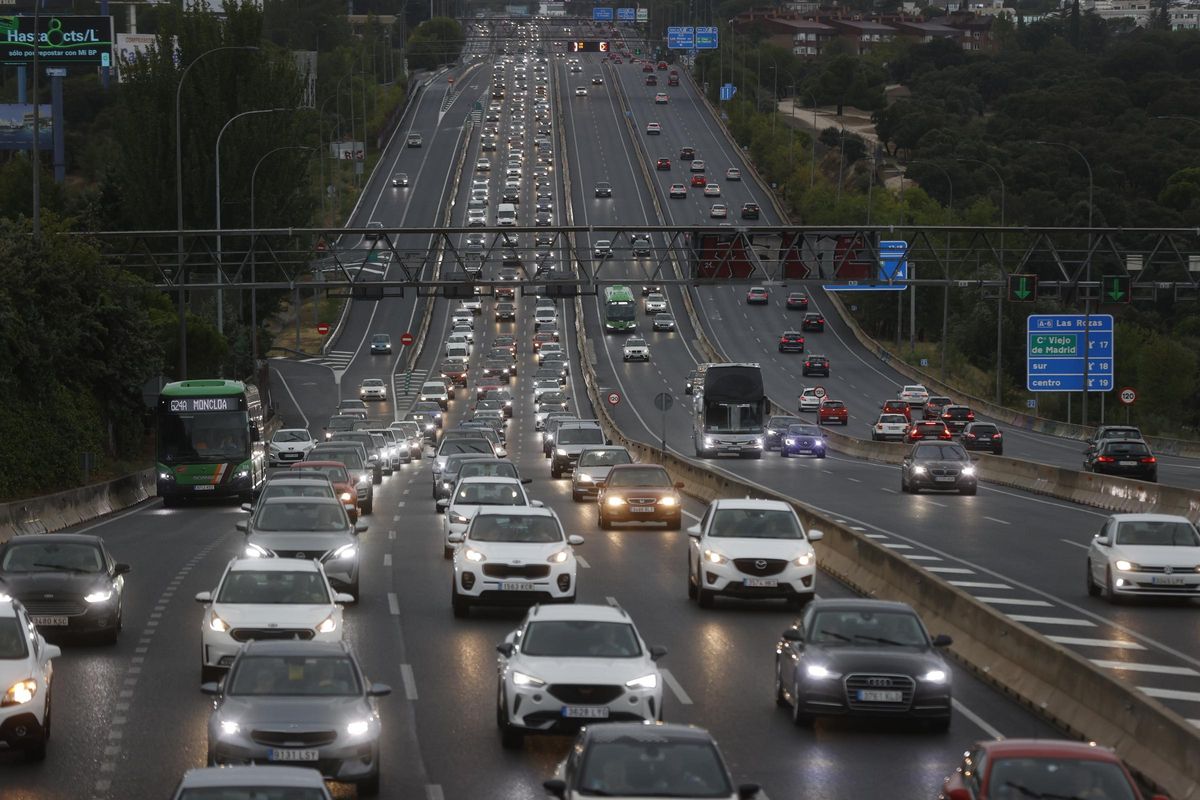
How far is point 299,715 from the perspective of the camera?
1486 cm

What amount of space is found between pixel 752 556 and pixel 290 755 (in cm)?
1284

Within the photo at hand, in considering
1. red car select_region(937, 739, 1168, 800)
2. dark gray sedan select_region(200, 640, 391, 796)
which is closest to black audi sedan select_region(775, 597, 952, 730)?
dark gray sedan select_region(200, 640, 391, 796)

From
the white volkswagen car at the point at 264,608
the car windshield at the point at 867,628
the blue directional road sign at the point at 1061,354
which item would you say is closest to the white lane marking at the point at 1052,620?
the car windshield at the point at 867,628

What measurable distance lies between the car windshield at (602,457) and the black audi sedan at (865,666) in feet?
96.3

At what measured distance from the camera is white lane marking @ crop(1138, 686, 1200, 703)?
20.1 m

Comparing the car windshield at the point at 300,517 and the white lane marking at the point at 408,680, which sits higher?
the car windshield at the point at 300,517

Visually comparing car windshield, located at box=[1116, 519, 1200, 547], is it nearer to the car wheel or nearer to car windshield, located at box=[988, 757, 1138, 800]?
the car wheel

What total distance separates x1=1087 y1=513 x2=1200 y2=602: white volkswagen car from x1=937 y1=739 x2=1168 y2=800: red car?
1668cm

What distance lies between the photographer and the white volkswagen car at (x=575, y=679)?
55.0ft

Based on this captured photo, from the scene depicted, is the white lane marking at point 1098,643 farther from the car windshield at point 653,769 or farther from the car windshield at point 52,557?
the car windshield at point 653,769

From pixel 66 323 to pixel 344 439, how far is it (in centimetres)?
869

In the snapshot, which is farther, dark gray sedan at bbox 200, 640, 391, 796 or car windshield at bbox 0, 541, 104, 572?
car windshield at bbox 0, 541, 104, 572

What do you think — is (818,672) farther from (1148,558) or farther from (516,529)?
(1148,558)

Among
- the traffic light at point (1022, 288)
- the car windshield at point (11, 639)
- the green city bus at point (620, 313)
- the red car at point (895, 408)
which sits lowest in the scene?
the red car at point (895, 408)
